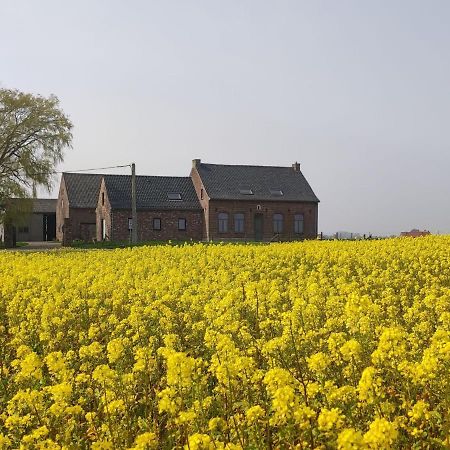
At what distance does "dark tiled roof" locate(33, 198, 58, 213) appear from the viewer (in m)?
69.7

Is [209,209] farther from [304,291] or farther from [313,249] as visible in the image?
[304,291]

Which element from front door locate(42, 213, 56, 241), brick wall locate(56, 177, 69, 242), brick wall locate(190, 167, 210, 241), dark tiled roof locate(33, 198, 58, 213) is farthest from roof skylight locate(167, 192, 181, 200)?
dark tiled roof locate(33, 198, 58, 213)

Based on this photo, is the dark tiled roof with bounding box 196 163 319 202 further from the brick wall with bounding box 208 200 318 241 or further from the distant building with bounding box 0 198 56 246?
the distant building with bounding box 0 198 56 246

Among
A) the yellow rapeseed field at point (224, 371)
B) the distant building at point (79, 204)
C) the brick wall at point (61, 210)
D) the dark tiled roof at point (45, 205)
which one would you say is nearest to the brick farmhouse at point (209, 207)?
the distant building at point (79, 204)

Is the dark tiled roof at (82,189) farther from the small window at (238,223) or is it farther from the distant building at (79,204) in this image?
the small window at (238,223)

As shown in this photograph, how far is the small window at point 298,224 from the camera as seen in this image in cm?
5669

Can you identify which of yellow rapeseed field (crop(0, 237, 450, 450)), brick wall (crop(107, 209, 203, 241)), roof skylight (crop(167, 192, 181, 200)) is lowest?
yellow rapeseed field (crop(0, 237, 450, 450))

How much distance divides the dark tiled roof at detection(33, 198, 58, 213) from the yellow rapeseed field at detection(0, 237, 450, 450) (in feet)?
192

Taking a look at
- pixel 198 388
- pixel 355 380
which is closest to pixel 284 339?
pixel 355 380

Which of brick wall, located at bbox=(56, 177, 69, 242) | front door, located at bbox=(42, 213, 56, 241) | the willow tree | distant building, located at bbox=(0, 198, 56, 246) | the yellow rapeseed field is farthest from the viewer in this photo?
front door, located at bbox=(42, 213, 56, 241)

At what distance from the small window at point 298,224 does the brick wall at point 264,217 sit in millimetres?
282

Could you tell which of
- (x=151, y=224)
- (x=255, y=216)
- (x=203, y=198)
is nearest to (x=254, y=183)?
(x=255, y=216)

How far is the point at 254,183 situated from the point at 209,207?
5.66m

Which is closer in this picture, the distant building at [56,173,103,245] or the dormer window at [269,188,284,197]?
the dormer window at [269,188,284,197]
